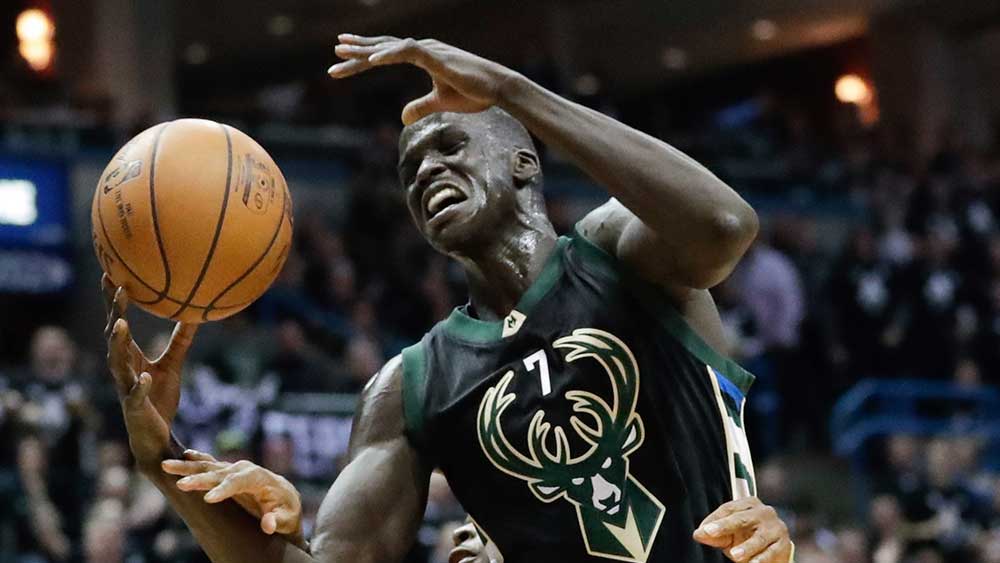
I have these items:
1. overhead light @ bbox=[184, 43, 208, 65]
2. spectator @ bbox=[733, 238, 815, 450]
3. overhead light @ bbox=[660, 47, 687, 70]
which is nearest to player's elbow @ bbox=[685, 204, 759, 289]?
spectator @ bbox=[733, 238, 815, 450]

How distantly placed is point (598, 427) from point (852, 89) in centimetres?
2241

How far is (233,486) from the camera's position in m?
4.21

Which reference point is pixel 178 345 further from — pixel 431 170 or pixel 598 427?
pixel 598 427

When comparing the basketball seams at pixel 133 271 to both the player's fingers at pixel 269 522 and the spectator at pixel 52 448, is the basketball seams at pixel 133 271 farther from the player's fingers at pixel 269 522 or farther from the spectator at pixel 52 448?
the spectator at pixel 52 448

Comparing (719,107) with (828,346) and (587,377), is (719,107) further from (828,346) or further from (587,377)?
(587,377)

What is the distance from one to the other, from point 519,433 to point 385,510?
45cm

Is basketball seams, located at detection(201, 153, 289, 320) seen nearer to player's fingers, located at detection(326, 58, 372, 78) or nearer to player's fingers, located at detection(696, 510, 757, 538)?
player's fingers, located at detection(326, 58, 372, 78)

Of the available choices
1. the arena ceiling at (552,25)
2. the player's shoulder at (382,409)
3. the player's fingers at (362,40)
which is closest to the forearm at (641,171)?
the player's fingers at (362,40)

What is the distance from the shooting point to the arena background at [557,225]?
1060cm

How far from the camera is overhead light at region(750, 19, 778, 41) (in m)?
24.4

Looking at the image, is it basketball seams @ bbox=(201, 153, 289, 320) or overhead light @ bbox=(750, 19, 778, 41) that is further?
overhead light @ bbox=(750, 19, 778, 41)

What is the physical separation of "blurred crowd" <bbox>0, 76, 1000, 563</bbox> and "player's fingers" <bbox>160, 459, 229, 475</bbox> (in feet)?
14.7

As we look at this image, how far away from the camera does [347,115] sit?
1831cm

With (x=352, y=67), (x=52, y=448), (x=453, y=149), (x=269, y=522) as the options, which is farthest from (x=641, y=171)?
(x=52, y=448)
